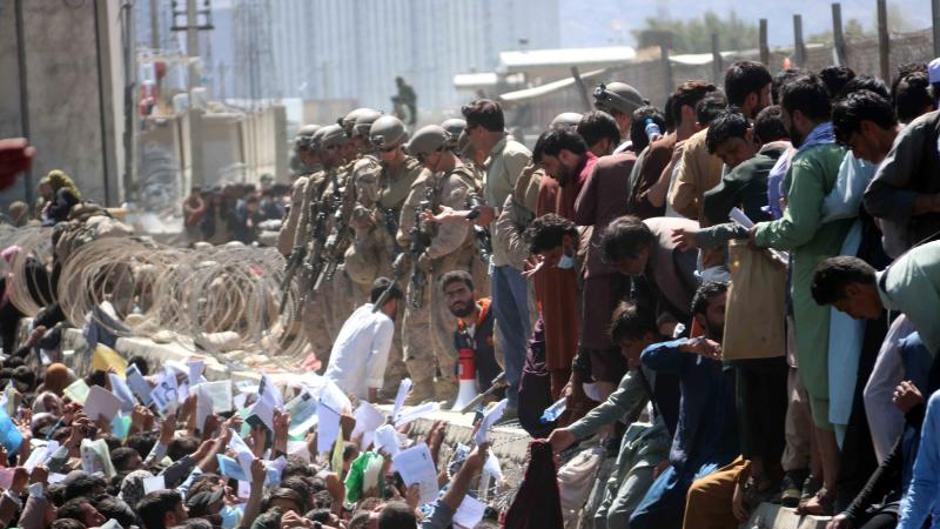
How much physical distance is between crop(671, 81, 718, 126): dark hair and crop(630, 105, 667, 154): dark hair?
21.8 inches

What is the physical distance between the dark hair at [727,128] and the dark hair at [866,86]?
25.9 inches

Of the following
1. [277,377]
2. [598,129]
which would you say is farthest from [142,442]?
[598,129]

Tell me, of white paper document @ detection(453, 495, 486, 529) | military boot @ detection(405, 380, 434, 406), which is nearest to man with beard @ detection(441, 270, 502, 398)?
military boot @ detection(405, 380, 434, 406)

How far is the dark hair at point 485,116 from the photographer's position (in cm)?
1362

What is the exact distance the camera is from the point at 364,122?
16875 millimetres

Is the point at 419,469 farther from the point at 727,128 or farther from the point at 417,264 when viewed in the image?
the point at 417,264

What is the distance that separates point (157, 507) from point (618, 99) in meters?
3.29

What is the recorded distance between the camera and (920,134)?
8211 millimetres

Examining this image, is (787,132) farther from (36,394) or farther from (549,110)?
(549,110)

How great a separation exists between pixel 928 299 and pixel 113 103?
1198 inches

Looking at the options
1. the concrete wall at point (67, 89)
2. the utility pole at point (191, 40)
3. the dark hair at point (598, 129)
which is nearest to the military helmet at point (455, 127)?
the dark hair at point (598, 129)

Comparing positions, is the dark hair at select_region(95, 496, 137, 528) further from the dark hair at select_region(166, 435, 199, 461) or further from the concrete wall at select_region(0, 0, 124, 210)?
the concrete wall at select_region(0, 0, 124, 210)

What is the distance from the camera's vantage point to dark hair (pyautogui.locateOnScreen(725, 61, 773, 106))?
33.6ft

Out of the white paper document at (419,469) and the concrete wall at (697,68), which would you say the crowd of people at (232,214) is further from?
the white paper document at (419,469)
